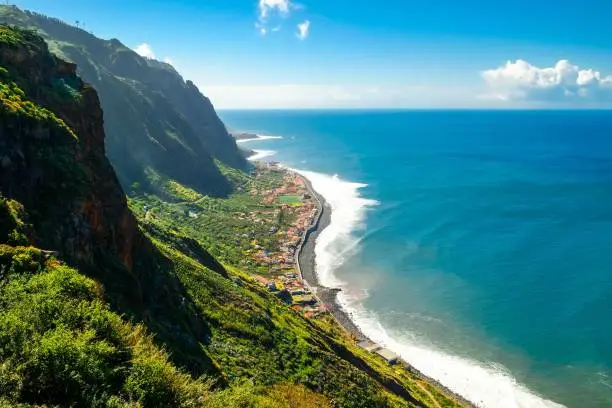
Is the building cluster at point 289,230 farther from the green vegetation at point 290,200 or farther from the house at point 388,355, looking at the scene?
the house at point 388,355

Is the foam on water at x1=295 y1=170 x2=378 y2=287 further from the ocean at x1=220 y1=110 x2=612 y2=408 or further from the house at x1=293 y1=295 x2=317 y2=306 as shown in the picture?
the house at x1=293 y1=295 x2=317 y2=306

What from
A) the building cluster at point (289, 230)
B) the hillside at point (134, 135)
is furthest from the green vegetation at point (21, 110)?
the hillside at point (134, 135)

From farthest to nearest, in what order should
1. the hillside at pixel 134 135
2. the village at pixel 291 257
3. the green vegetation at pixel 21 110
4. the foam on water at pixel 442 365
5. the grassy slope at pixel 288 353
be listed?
the hillside at pixel 134 135 < the village at pixel 291 257 < the foam on water at pixel 442 365 < the grassy slope at pixel 288 353 < the green vegetation at pixel 21 110

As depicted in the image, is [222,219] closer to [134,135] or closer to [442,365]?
[134,135]

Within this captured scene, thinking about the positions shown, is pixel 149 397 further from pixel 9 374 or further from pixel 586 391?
pixel 586 391

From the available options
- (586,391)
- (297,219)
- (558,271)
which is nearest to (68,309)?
(586,391)

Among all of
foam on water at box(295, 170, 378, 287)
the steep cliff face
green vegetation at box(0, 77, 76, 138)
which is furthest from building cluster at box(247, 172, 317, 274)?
green vegetation at box(0, 77, 76, 138)
